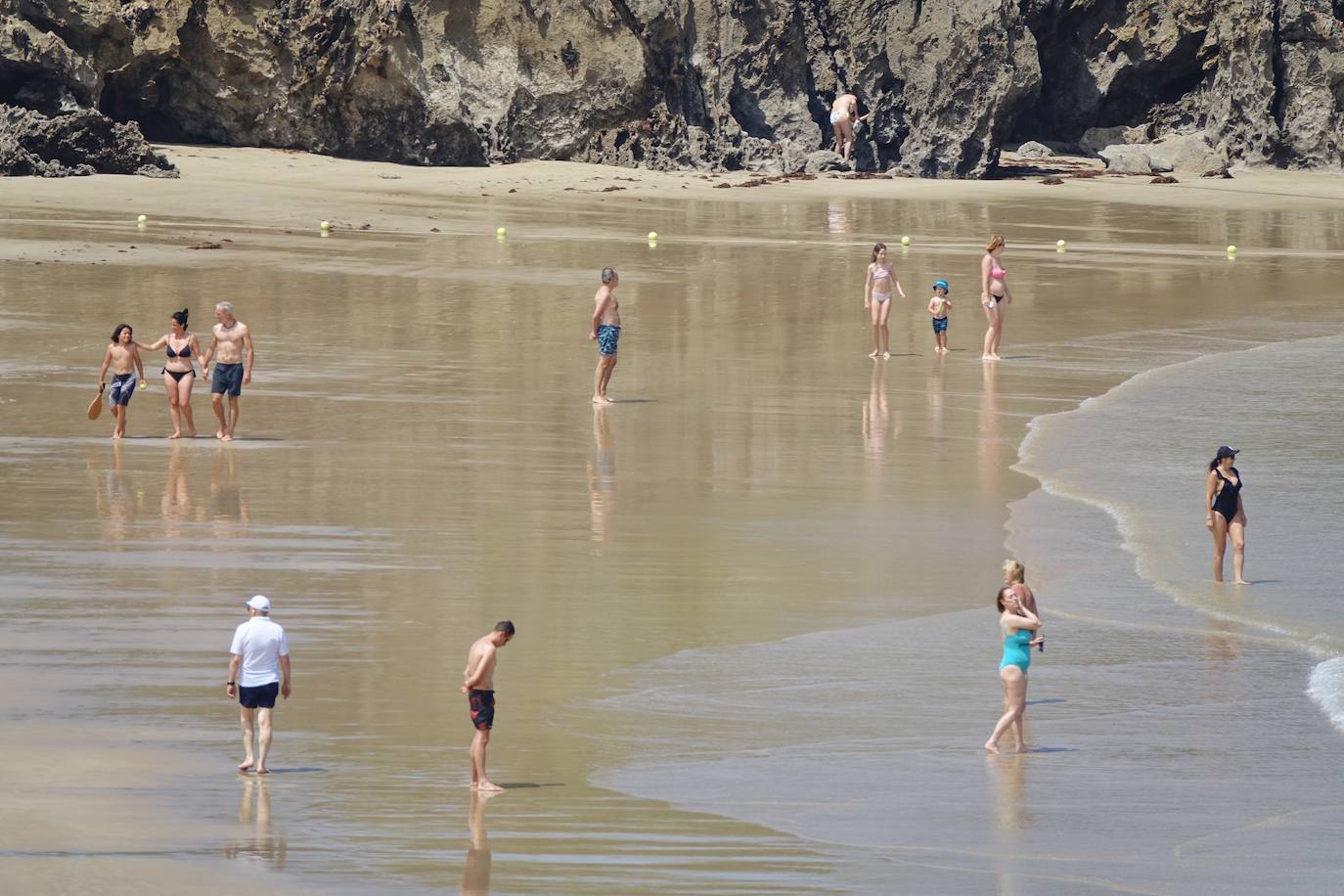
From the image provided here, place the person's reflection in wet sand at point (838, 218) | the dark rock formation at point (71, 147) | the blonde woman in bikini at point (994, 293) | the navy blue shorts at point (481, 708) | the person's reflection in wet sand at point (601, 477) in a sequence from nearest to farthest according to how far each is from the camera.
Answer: the navy blue shorts at point (481, 708), the person's reflection in wet sand at point (601, 477), the blonde woman in bikini at point (994, 293), the person's reflection in wet sand at point (838, 218), the dark rock formation at point (71, 147)

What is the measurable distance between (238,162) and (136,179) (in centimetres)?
356

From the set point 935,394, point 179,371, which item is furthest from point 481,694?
point 935,394

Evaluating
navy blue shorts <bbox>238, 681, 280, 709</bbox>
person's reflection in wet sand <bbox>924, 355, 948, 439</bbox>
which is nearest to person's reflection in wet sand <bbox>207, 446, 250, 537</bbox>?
navy blue shorts <bbox>238, 681, 280, 709</bbox>

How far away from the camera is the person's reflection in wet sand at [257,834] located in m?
7.87

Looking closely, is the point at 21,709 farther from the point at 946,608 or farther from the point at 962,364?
the point at 962,364

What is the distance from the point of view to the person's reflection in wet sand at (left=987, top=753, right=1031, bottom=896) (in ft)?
26.1

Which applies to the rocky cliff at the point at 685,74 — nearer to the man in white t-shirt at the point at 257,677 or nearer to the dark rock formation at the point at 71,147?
the dark rock formation at the point at 71,147

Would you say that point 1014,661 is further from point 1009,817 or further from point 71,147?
point 71,147

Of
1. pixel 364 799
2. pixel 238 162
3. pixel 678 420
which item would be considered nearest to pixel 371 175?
pixel 238 162

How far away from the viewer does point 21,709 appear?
957 centimetres

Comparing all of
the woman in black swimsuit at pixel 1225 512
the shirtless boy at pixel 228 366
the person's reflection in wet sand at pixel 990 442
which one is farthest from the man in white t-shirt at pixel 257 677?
the shirtless boy at pixel 228 366

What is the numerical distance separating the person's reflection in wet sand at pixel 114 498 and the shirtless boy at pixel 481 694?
492cm

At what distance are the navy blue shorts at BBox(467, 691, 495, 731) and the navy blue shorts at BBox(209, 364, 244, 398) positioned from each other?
8.41m

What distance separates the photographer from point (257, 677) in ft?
29.7
